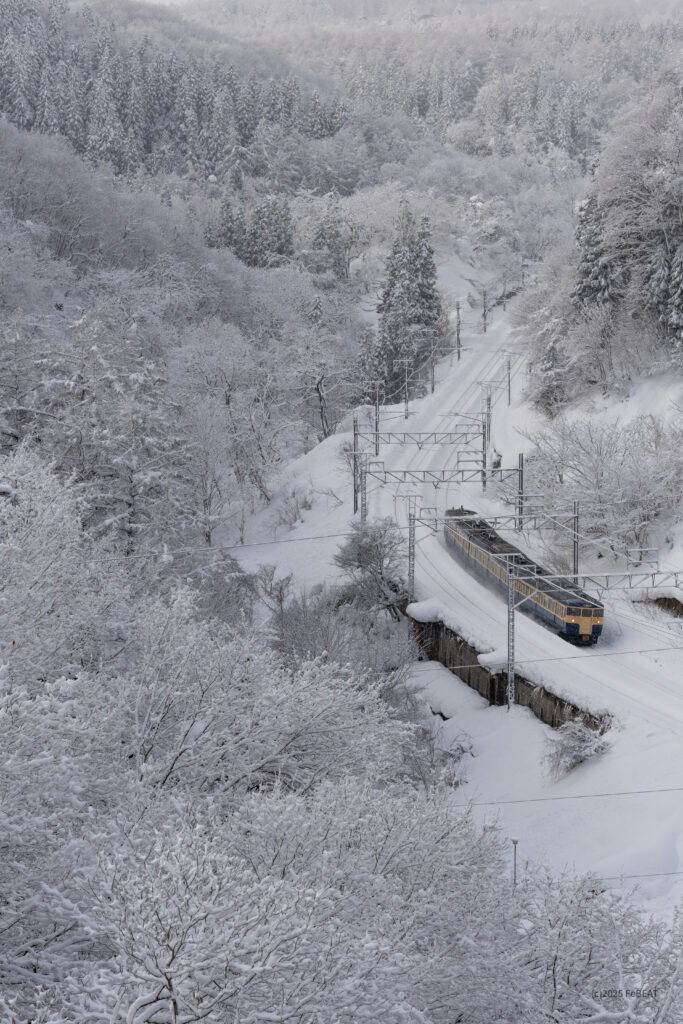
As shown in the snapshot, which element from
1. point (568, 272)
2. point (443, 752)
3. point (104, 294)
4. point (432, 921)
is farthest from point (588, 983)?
point (104, 294)

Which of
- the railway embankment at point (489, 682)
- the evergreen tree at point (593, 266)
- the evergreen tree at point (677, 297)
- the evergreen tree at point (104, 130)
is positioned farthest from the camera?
the evergreen tree at point (104, 130)

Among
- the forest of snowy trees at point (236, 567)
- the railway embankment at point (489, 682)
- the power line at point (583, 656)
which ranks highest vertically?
the forest of snowy trees at point (236, 567)

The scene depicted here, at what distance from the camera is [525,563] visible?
99.9 feet

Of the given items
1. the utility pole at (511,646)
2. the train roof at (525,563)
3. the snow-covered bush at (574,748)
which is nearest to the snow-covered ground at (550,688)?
the snow-covered bush at (574,748)

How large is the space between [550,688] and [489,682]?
322cm

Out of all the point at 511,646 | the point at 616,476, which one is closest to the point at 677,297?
A: the point at 616,476

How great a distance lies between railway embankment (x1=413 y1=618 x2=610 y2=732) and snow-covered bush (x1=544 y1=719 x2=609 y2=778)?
0.70 metres

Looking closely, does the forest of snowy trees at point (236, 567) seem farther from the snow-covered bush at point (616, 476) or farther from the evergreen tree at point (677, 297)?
the snow-covered bush at point (616, 476)

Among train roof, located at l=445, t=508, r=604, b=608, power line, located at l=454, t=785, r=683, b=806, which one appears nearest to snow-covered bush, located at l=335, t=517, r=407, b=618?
train roof, located at l=445, t=508, r=604, b=608

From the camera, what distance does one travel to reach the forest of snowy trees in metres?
Answer: 7.68

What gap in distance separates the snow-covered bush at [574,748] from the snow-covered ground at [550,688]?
242mm

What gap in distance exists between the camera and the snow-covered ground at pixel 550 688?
16984mm

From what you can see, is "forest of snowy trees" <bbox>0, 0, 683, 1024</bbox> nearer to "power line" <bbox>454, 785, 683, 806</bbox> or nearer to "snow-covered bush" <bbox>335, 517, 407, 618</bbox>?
"snow-covered bush" <bbox>335, 517, 407, 618</bbox>

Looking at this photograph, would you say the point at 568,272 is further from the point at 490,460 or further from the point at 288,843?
the point at 288,843
